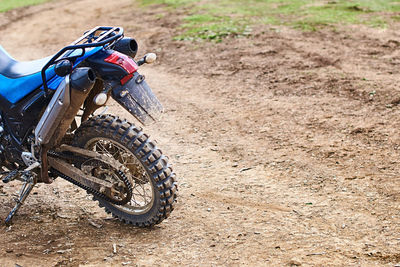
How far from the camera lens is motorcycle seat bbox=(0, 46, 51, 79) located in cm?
367

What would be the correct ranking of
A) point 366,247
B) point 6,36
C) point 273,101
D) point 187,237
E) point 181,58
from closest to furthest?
point 366,247
point 187,237
point 273,101
point 181,58
point 6,36

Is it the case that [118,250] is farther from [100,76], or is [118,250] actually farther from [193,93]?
[193,93]

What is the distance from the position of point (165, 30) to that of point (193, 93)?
3793 mm

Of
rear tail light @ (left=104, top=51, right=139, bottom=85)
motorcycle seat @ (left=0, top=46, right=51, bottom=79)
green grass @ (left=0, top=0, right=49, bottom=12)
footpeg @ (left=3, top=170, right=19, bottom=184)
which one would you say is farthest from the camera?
green grass @ (left=0, top=0, right=49, bottom=12)

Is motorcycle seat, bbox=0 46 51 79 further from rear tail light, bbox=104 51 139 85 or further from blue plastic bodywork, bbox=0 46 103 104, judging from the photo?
rear tail light, bbox=104 51 139 85

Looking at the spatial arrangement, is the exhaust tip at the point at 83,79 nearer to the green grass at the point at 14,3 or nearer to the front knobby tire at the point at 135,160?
the front knobby tire at the point at 135,160

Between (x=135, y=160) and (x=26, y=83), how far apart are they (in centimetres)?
92

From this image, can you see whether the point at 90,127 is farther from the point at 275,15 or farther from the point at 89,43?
the point at 275,15

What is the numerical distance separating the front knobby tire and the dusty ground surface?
13 cm

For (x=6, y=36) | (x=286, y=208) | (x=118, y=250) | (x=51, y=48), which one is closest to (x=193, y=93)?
(x=286, y=208)

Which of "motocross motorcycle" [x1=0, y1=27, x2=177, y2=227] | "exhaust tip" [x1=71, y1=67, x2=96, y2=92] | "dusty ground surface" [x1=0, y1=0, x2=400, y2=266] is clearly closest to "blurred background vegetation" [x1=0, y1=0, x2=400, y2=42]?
"dusty ground surface" [x1=0, y1=0, x2=400, y2=266]

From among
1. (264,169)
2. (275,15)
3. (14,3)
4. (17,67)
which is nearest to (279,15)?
(275,15)

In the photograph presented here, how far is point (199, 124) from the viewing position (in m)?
5.89

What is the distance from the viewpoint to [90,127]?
3629 millimetres
